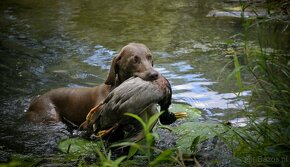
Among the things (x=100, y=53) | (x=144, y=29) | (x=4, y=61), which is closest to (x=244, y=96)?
(x=100, y=53)

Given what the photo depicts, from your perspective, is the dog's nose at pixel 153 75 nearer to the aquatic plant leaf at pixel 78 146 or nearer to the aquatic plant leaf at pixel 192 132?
the aquatic plant leaf at pixel 192 132

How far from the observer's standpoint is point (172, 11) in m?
13.9

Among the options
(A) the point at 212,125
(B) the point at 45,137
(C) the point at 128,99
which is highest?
(C) the point at 128,99

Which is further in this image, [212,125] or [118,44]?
[118,44]

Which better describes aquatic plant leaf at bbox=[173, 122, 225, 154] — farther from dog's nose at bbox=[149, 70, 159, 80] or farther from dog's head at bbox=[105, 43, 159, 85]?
dog's head at bbox=[105, 43, 159, 85]

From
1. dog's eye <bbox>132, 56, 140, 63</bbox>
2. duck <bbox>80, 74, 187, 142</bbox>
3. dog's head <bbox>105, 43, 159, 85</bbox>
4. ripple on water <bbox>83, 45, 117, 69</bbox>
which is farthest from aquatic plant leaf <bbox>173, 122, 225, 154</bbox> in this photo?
ripple on water <bbox>83, 45, 117, 69</bbox>

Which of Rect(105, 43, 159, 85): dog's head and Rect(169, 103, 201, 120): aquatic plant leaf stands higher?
Rect(105, 43, 159, 85): dog's head

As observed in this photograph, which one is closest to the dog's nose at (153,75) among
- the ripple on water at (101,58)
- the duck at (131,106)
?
the duck at (131,106)

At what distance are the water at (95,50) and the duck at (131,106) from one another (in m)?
0.62

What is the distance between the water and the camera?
20.1ft

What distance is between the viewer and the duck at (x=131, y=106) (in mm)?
4031

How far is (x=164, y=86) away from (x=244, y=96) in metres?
2.42

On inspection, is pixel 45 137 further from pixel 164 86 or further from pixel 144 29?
pixel 144 29

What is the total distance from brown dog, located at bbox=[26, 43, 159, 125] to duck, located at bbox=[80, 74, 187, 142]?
888 mm
